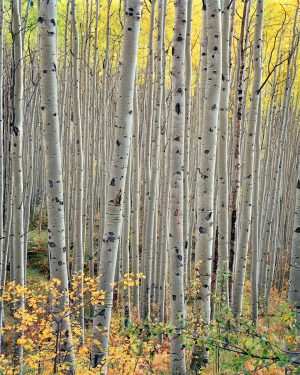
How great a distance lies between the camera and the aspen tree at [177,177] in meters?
4.26

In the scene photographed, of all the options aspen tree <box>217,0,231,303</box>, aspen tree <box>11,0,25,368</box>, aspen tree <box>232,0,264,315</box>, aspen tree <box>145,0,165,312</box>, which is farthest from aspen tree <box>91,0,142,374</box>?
aspen tree <box>145,0,165,312</box>

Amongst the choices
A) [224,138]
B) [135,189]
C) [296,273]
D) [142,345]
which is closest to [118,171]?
[296,273]

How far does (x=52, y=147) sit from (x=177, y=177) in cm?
139

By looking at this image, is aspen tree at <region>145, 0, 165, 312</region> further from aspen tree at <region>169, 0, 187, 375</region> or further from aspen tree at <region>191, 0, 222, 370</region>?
aspen tree at <region>169, 0, 187, 375</region>

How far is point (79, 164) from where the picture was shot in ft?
21.6

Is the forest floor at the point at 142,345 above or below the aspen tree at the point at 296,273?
below

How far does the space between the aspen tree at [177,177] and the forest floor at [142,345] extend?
36 cm

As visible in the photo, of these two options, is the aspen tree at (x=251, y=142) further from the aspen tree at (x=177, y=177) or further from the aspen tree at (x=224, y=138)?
the aspen tree at (x=177, y=177)

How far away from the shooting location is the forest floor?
4625 mm

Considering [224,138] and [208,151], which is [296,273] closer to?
[208,151]

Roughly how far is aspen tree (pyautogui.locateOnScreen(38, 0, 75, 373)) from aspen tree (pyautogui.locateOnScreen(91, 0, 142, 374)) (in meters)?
0.41

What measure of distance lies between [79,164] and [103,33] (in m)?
7.02

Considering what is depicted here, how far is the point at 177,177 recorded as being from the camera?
172 inches

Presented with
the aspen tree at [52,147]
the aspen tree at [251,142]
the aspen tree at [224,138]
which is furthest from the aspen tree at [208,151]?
the aspen tree at [52,147]
